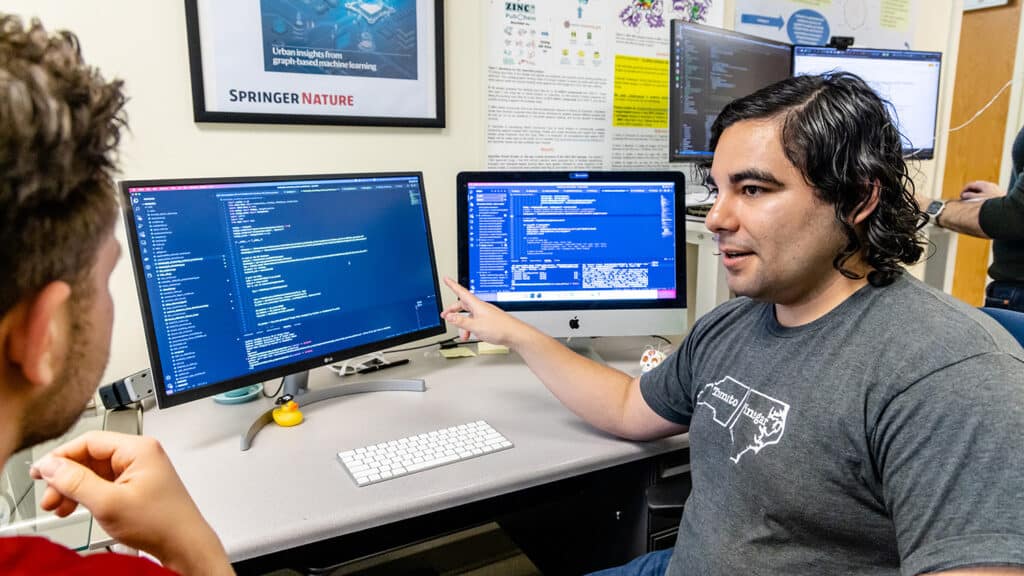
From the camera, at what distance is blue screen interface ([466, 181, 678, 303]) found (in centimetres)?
166

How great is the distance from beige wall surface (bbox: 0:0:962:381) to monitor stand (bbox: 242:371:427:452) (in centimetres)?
34

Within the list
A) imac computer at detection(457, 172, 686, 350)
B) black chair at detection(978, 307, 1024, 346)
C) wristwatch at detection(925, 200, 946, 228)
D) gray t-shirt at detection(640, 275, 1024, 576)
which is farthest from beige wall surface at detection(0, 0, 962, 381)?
wristwatch at detection(925, 200, 946, 228)

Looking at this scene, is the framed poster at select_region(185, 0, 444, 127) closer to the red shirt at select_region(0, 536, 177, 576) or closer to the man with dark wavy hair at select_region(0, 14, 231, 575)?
the man with dark wavy hair at select_region(0, 14, 231, 575)

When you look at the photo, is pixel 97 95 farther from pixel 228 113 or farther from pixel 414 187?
pixel 228 113

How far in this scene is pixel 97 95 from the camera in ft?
1.58

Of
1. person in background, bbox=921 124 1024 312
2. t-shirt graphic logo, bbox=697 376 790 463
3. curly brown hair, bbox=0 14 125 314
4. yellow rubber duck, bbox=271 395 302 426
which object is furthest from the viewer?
person in background, bbox=921 124 1024 312

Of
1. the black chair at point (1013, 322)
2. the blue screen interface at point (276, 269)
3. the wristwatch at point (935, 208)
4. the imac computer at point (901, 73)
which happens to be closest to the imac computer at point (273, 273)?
the blue screen interface at point (276, 269)

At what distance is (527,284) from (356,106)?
2.07 feet

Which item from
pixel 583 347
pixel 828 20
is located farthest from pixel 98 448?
pixel 828 20

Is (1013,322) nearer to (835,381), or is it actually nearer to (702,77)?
(835,381)

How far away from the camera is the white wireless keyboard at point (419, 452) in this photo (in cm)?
115

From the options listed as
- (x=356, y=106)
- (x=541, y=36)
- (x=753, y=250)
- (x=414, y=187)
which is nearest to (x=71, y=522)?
(x=414, y=187)

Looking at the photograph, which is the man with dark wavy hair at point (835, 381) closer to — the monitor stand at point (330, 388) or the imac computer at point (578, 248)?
the imac computer at point (578, 248)

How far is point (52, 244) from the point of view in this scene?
47 cm
